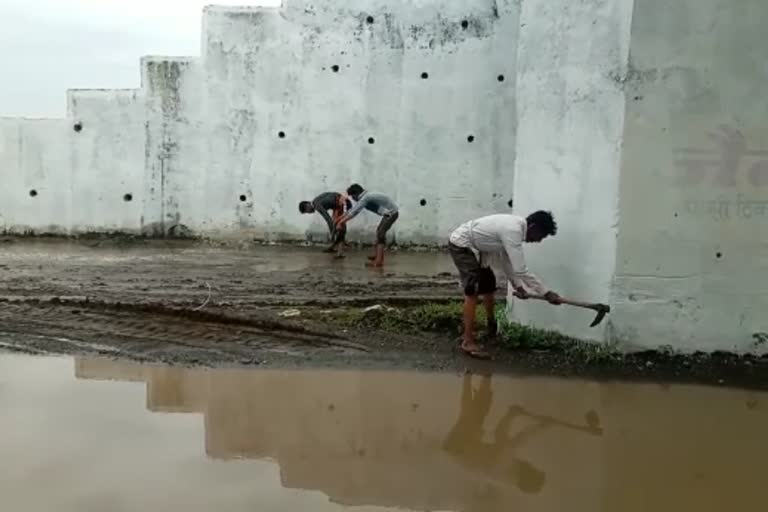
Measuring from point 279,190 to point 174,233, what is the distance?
1961 mm

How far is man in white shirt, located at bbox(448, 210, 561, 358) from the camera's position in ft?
17.6

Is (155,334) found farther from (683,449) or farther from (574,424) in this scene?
(683,449)

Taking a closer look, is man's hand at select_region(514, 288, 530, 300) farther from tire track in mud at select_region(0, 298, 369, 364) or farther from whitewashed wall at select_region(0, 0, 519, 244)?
whitewashed wall at select_region(0, 0, 519, 244)

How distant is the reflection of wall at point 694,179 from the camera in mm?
5242

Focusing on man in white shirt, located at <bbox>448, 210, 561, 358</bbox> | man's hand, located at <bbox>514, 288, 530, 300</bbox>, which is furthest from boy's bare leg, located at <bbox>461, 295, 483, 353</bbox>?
man's hand, located at <bbox>514, 288, 530, 300</bbox>

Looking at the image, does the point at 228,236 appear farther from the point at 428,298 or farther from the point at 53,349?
the point at 53,349

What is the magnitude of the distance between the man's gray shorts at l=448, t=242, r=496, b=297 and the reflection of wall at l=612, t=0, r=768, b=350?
98cm

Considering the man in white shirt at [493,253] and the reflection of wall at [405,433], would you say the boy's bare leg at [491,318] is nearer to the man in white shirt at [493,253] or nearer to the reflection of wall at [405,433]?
the man in white shirt at [493,253]

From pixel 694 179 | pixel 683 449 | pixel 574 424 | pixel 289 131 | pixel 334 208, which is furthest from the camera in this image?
pixel 289 131

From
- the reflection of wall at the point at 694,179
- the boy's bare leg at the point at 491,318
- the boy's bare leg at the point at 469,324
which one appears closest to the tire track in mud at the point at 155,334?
the boy's bare leg at the point at 469,324

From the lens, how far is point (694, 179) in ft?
17.5

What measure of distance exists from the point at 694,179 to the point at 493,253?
1.51 meters

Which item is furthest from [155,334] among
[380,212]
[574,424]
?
[380,212]

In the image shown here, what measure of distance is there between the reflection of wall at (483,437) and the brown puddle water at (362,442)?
12 mm
